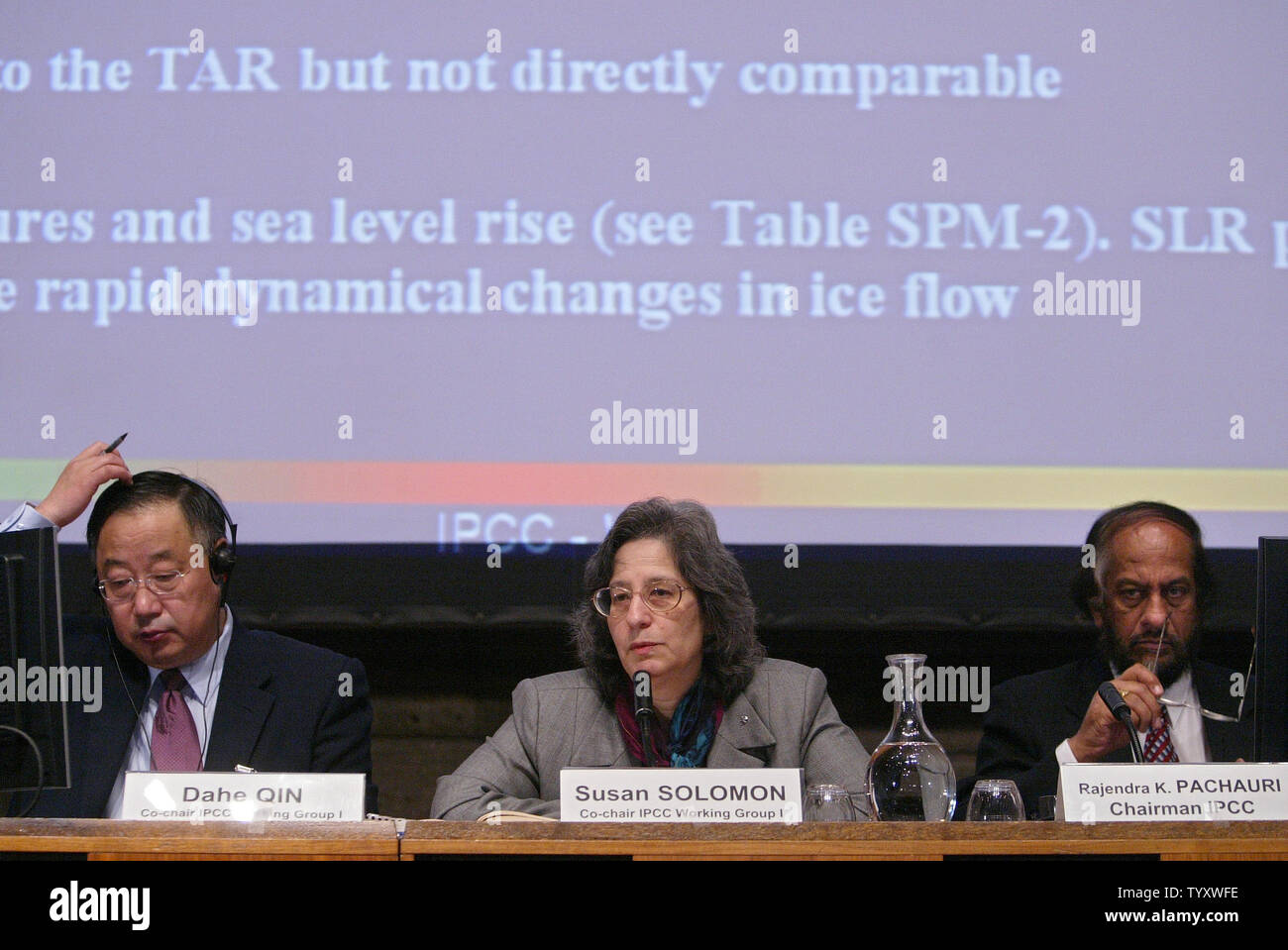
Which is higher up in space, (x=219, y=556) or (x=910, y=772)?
(x=219, y=556)

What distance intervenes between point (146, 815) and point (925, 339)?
6.45 feet

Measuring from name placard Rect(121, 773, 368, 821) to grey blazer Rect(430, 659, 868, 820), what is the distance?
1.61 ft

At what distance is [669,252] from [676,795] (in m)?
1.71

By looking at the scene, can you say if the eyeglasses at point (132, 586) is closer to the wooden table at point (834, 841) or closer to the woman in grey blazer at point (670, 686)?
the woman in grey blazer at point (670, 686)

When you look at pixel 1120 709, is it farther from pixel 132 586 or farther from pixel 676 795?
pixel 132 586

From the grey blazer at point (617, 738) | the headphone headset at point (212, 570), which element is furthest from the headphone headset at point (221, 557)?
the grey blazer at point (617, 738)

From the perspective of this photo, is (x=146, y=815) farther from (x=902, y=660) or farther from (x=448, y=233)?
(x=448, y=233)

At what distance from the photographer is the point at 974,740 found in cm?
331

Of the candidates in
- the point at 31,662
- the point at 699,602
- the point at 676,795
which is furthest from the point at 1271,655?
the point at 31,662

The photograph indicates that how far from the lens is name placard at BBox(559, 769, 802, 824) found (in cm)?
152

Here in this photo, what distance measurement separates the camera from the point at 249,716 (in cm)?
217

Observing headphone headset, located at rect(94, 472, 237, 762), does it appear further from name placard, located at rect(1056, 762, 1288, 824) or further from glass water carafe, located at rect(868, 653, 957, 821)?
name placard, located at rect(1056, 762, 1288, 824)

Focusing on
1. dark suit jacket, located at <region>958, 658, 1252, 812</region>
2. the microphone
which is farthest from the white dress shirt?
the microphone
